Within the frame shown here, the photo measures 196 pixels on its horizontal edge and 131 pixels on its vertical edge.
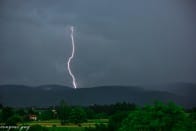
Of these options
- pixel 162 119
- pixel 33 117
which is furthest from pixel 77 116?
pixel 162 119

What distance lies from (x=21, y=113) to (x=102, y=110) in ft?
26.0

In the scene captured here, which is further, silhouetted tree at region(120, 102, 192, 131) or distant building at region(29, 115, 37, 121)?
distant building at region(29, 115, 37, 121)

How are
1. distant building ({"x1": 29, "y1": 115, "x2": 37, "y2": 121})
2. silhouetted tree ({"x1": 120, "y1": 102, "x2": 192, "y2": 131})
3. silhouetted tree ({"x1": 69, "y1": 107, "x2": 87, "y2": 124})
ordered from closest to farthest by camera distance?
silhouetted tree ({"x1": 120, "y1": 102, "x2": 192, "y2": 131}) < silhouetted tree ({"x1": 69, "y1": 107, "x2": 87, "y2": 124}) < distant building ({"x1": 29, "y1": 115, "x2": 37, "y2": 121})

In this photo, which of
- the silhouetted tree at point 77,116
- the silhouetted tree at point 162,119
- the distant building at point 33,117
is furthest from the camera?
the distant building at point 33,117

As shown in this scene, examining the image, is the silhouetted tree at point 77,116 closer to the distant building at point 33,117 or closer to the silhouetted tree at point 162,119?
the distant building at point 33,117

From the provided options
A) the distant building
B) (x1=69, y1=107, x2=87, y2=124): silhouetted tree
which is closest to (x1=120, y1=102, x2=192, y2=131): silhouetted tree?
(x1=69, y1=107, x2=87, y2=124): silhouetted tree

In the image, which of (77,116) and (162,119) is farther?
(77,116)

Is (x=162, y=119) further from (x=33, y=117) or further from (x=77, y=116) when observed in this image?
(x=33, y=117)

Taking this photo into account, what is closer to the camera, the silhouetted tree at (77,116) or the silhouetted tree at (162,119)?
the silhouetted tree at (162,119)

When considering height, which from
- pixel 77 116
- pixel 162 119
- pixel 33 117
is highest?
pixel 33 117

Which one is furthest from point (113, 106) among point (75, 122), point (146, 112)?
point (146, 112)

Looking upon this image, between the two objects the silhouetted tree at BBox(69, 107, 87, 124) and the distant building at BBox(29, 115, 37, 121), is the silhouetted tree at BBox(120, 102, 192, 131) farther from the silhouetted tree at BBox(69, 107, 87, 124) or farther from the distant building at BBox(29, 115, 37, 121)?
the distant building at BBox(29, 115, 37, 121)

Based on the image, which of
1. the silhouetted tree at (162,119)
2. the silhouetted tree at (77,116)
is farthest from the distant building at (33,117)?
the silhouetted tree at (162,119)

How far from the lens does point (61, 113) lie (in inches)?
1750
